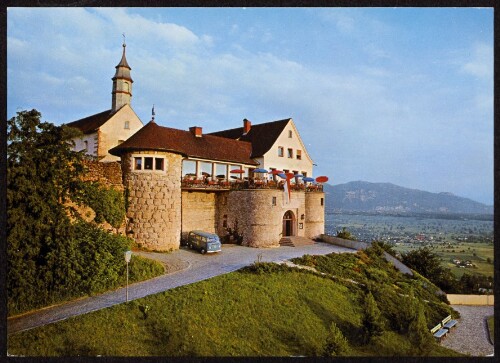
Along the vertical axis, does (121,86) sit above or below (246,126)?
above

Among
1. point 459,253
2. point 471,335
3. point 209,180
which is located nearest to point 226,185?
point 209,180

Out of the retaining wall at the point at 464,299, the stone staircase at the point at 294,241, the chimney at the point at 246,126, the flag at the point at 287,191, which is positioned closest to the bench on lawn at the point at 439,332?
the retaining wall at the point at 464,299

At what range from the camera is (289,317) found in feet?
34.3

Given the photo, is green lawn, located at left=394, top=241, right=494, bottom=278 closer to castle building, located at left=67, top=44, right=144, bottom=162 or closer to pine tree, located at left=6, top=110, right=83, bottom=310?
pine tree, located at left=6, top=110, right=83, bottom=310

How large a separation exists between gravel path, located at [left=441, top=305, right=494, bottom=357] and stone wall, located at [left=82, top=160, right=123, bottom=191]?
46.0ft

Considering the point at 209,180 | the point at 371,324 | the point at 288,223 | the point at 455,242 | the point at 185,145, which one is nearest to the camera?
the point at 371,324

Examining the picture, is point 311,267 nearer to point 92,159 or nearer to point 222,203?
point 222,203

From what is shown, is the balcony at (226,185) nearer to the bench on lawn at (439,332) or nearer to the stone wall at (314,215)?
the stone wall at (314,215)

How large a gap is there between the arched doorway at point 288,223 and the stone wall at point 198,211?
4.57 m

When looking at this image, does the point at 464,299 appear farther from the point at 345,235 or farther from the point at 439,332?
the point at 345,235

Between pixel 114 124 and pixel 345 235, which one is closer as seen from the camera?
pixel 345 235

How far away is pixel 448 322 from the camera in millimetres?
13297

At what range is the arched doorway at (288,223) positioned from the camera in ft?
72.0

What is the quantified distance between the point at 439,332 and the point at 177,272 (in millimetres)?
9382
